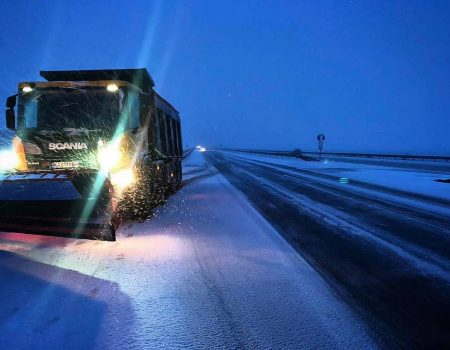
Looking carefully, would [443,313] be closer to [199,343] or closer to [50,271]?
[199,343]

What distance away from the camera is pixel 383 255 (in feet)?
18.1

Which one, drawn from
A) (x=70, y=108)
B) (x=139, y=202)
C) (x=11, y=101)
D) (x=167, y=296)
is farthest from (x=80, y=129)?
(x=167, y=296)

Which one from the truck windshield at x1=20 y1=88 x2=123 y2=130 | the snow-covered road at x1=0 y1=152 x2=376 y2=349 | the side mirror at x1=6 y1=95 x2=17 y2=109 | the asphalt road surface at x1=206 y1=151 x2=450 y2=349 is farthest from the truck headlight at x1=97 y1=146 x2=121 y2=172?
the asphalt road surface at x1=206 y1=151 x2=450 y2=349

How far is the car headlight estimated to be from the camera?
23.4 ft

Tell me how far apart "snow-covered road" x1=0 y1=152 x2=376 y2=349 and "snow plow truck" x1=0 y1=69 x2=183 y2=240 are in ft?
1.61

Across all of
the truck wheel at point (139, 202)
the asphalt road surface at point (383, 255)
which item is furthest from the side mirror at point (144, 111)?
the asphalt road surface at point (383, 255)

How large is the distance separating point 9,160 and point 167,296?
5207 millimetres

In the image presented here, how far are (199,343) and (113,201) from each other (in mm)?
3422

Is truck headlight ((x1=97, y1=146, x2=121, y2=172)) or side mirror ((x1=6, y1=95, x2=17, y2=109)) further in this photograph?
side mirror ((x1=6, y1=95, x2=17, y2=109))

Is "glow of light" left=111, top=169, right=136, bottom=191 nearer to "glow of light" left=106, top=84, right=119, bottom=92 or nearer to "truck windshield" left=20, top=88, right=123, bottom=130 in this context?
"truck windshield" left=20, top=88, right=123, bottom=130

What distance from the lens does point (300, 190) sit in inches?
531

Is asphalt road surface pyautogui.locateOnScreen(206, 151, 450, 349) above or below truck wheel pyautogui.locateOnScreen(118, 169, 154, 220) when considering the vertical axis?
below

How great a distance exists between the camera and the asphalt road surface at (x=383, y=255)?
3.49 metres

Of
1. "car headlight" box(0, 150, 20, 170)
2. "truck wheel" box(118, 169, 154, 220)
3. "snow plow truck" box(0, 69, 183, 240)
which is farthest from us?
"truck wheel" box(118, 169, 154, 220)
